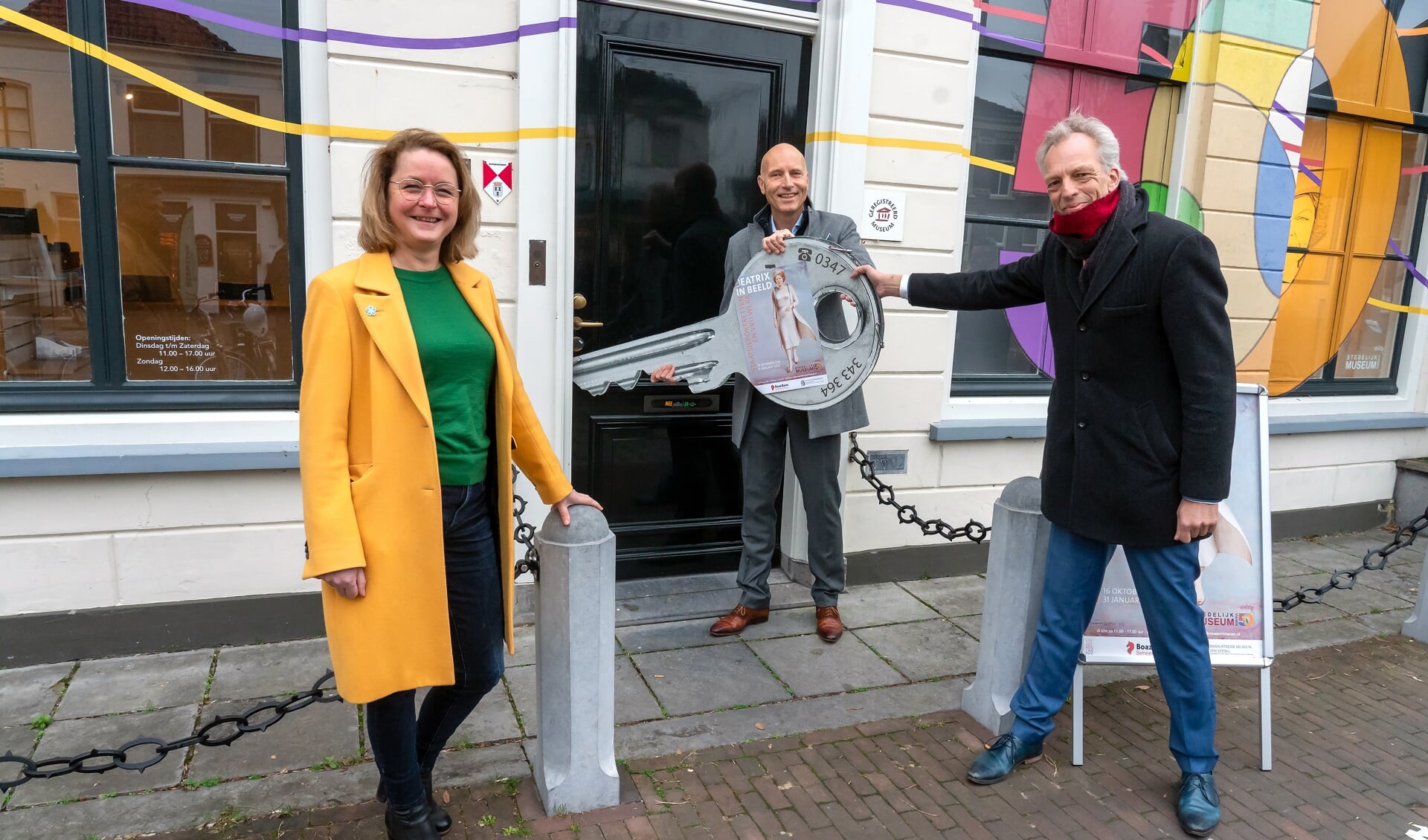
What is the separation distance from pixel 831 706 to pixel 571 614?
1.43 m

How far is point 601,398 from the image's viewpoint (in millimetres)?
4566

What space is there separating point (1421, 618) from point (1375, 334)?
9.95 feet

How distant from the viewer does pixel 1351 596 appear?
17.2 feet

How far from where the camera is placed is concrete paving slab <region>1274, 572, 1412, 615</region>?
16.7 feet

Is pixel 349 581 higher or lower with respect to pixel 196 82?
lower

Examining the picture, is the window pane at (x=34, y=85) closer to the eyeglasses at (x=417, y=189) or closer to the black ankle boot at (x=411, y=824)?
the eyeglasses at (x=417, y=189)

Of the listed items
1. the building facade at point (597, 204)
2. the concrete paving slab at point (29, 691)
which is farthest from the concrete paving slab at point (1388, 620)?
the concrete paving slab at point (29, 691)

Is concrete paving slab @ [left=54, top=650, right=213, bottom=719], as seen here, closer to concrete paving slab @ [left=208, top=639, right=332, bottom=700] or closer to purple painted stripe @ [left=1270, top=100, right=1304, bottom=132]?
concrete paving slab @ [left=208, top=639, right=332, bottom=700]

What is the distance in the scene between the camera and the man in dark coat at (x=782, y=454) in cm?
397

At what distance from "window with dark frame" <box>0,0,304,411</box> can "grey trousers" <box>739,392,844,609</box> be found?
84.9 inches

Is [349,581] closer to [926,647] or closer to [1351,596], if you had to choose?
[926,647]

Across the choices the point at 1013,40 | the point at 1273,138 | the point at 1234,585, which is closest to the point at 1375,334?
the point at 1273,138

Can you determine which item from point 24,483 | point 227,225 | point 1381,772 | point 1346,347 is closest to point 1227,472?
point 1381,772

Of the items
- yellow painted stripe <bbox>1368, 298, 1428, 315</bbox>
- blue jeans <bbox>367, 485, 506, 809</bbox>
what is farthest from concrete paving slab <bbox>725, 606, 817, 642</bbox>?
yellow painted stripe <bbox>1368, 298, 1428, 315</bbox>
